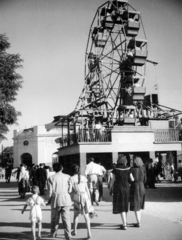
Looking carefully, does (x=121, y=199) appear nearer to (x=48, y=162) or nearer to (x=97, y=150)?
(x=97, y=150)

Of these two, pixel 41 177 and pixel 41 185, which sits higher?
pixel 41 177

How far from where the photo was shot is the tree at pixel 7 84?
19047mm

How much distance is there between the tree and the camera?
19047mm


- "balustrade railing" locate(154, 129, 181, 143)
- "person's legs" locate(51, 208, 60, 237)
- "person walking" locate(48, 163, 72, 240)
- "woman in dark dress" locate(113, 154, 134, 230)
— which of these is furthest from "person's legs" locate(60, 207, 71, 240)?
"balustrade railing" locate(154, 129, 181, 143)

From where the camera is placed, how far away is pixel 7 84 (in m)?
19.4

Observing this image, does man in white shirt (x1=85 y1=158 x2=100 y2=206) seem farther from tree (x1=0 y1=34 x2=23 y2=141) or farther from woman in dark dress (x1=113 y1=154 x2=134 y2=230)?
tree (x1=0 y1=34 x2=23 y2=141)

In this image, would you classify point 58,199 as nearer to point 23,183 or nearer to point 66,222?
point 66,222

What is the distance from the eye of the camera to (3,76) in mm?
19375

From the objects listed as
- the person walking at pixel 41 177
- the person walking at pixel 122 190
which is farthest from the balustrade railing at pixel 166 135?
the person walking at pixel 122 190

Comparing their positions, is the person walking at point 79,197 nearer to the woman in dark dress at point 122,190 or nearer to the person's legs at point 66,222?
the person's legs at point 66,222

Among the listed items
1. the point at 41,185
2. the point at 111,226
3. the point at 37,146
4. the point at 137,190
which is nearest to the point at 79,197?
the point at 111,226

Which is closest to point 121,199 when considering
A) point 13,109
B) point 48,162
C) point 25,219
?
point 25,219

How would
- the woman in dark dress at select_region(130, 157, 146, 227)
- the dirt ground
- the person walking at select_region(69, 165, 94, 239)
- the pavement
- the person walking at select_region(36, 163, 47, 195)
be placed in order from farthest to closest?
the person walking at select_region(36, 163, 47, 195) < the dirt ground < the woman in dark dress at select_region(130, 157, 146, 227) < the person walking at select_region(69, 165, 94, 239) < the pavement

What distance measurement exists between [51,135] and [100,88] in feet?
62.0
